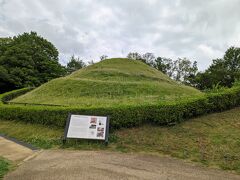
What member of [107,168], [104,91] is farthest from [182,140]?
[104,91]

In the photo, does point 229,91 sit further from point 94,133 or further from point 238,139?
point 94,133

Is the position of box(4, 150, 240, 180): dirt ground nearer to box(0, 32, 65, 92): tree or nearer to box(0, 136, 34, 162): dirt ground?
box(0, 136, 34, 162): dirt ground

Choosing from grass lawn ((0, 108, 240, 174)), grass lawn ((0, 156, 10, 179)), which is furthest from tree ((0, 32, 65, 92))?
grass lawn ((0, 156, 10, 179))

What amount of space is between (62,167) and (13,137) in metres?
5.58

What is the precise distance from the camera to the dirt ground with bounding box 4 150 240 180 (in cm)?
541

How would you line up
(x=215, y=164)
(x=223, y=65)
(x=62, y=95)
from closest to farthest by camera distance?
(x=215, y=164)
(x=62, y=95)
(x=223, y=65)

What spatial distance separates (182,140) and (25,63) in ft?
101

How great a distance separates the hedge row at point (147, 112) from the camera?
990cm

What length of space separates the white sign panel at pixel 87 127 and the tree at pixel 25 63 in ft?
86.6

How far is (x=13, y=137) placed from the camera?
10477 mm

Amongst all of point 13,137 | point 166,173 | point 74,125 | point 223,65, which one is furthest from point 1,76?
point 223,65

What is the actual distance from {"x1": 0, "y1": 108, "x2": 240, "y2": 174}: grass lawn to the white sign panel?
33 cm

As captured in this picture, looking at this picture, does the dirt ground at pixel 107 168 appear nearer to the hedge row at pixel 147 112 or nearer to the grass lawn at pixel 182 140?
the grass lawn at pixel 182 140

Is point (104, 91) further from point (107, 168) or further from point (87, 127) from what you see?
point (107, 168)
